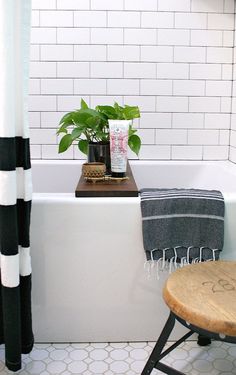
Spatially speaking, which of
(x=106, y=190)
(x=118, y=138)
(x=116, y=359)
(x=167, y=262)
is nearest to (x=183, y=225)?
(x=167, y=262)

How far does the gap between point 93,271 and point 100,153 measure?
53 centimetres

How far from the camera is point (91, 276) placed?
1787mm

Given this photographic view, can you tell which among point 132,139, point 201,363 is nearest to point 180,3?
point 132,139

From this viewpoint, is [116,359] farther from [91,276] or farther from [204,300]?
[204,300]

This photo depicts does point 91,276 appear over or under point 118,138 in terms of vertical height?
under

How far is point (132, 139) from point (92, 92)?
803mm

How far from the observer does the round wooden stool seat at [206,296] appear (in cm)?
117

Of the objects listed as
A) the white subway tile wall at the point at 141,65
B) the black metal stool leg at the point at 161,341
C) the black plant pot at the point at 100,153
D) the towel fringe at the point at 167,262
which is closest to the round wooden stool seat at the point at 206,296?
the black metal stool leg at the point at 161,341

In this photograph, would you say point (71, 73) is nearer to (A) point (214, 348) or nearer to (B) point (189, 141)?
(B) point (189, 141)

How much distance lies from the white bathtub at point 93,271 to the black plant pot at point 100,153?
30 centimetres

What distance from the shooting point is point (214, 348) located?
1826mm

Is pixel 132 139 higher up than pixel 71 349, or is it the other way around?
pixel 132 139

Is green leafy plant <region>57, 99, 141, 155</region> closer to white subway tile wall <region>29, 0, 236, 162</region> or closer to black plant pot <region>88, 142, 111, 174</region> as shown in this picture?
black plant pot <region>88, 142, 111, 174</region>

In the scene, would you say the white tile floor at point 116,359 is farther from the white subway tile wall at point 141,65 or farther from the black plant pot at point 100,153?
the white subway tile wall at point 141,65
